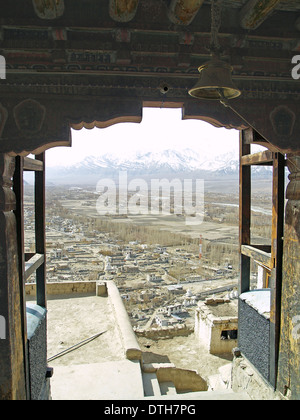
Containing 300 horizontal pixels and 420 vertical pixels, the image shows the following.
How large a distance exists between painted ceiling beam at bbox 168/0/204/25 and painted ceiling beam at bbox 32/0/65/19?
91 cm

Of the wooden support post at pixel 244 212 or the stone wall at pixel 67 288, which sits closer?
the wooden support post at pixel 244 212

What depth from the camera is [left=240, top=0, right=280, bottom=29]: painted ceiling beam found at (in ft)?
9.14

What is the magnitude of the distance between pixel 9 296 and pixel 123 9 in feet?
8.56

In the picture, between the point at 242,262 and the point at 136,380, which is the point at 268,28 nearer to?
the point at 242,262

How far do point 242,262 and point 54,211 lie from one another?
56796mm

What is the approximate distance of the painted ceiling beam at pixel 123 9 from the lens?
9.07 ft

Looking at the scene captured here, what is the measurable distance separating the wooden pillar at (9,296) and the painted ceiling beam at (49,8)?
122 cm

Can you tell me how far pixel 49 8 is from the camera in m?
2.81

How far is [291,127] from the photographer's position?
11.1 feet

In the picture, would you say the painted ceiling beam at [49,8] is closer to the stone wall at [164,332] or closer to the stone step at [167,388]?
the stone step at [167,388]

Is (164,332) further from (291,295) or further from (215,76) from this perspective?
(215,76)

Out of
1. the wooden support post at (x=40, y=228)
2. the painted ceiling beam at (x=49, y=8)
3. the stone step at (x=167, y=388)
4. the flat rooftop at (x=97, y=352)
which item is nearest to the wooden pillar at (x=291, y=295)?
the flat rooftop at (x=97, y=352)

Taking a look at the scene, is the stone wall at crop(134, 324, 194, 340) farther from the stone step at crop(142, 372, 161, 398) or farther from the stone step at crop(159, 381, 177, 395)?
the stone step at crop(142, 372, 161, 398)

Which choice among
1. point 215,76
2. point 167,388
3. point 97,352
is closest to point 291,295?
point 215,76
